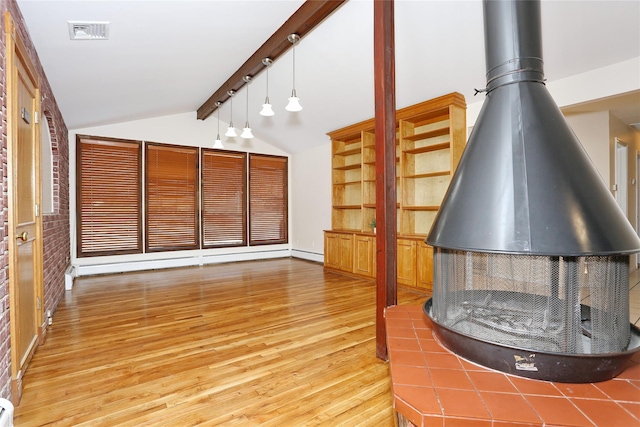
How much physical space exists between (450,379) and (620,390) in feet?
2.00

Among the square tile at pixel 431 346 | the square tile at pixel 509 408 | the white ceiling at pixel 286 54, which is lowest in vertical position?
the square tile at pixel 509 408

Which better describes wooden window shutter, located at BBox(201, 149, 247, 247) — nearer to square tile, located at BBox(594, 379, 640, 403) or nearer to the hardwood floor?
the hardwood floor

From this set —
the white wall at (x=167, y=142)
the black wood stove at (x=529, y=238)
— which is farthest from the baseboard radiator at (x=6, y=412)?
the white wall at (x=167, y=142)

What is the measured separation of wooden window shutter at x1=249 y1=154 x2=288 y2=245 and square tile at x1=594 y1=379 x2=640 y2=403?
6.50m

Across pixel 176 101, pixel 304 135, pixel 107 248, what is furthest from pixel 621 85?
pixel 107 248

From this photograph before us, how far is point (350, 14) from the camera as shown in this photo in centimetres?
312

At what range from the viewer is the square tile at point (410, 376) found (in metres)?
1.30

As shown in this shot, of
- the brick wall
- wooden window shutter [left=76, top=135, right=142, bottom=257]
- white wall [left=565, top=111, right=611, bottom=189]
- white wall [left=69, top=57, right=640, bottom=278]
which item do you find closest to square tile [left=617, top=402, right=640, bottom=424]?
the brick wall

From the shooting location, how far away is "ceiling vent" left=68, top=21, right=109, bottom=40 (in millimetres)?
2455

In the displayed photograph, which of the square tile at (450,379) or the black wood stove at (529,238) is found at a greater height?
the black wood stove at (529,238)

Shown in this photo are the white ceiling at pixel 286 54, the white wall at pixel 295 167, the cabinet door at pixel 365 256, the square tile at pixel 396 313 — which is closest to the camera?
the square tile at pixel 396 313

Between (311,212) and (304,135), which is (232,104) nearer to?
(304,135)

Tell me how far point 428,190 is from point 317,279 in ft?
7.63

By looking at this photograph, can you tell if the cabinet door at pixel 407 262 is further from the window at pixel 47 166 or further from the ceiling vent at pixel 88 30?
the window at pixel 47 166
